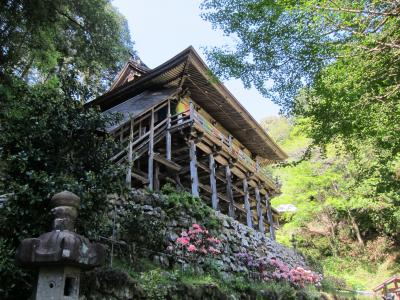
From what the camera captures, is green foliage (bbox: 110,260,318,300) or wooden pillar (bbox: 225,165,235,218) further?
wooden pillar (bbox: 225,165,235,218)

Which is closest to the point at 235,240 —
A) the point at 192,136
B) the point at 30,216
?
the point at 192,136

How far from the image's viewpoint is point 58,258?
3.89 meters

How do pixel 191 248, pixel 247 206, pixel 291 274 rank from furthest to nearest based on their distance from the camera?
1. pixel 247 206
2. pixel 291 274
3. pixel 191 248

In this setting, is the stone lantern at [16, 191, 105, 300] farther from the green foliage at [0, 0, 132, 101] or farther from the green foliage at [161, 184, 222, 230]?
the green foliage at [161, 184, 222, 230]

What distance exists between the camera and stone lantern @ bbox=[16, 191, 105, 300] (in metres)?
3.93

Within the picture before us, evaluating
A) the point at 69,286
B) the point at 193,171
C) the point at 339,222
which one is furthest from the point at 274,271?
→ the point at 339,222

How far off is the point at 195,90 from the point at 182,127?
2764mm

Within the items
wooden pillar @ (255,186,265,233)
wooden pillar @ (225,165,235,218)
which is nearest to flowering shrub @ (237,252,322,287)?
wooden pillar @ (225,165,235,218)

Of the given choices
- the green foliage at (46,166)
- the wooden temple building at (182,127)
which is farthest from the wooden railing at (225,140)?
the green foliage at (46,166)

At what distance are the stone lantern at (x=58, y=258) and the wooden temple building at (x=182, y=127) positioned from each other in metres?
7.43

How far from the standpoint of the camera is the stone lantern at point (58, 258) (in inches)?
155

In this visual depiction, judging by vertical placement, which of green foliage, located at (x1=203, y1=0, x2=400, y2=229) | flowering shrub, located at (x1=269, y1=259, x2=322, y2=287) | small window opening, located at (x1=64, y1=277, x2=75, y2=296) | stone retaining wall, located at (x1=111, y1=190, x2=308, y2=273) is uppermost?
green foliage, located at (x1=203, y1=0, x2=400, y2=229)

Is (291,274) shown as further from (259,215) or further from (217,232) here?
(259,215)

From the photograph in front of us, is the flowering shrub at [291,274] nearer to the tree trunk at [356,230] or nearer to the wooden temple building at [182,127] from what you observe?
the wooden temple building at [182,127]
